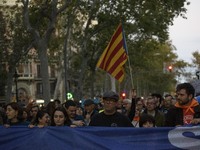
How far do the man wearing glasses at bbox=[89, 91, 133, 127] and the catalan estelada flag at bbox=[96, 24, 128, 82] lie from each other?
4.01 metres

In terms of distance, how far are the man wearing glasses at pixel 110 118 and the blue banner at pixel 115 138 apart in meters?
0.45

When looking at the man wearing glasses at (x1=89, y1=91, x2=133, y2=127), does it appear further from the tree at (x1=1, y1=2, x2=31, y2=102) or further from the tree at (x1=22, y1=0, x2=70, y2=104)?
the tree at (x1=1, y1=2, x2=31, y2=102)

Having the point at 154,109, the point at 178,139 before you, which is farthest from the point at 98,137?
the point at 154,109

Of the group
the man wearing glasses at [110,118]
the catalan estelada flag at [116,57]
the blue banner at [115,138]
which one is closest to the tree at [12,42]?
the catalan estelada flag at [116,57]

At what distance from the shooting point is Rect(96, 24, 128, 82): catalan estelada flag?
36.5 feet

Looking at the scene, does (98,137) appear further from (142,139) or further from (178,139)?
(178,139)

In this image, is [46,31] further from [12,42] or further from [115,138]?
[115,138]

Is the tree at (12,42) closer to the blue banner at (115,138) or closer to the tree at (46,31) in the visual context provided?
the tree at (46,31)

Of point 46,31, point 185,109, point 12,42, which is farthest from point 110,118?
point 12,42

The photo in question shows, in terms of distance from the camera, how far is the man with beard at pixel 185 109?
6488mm

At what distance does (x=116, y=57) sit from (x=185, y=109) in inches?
187

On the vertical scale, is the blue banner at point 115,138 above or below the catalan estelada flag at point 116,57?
below

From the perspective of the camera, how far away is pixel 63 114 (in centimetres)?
691

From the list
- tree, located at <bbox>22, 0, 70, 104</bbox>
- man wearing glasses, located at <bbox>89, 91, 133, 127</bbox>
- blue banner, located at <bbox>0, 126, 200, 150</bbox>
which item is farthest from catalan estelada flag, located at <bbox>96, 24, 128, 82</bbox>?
tree, located at <bbox>22, 0, 70, 104</bbox>
